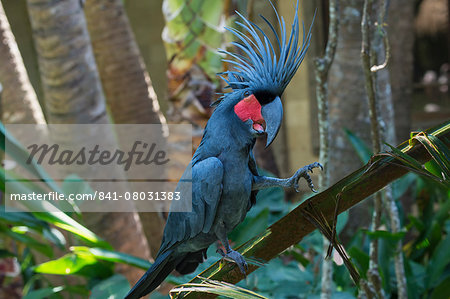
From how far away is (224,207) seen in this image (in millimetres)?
656

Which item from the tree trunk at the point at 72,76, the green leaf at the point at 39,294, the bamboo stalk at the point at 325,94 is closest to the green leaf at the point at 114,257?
the green leaf at the point at 39,294

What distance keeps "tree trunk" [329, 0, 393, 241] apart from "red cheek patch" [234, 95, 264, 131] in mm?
1424

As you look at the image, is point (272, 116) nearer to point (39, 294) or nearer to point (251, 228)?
point (251, 228)

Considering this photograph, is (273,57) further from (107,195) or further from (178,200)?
(107,195)

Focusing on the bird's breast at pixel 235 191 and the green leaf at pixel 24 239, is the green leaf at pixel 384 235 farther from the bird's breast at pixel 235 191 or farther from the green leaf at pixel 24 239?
the green leaf at pixel 24 239

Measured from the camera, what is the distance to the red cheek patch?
0.56 metres

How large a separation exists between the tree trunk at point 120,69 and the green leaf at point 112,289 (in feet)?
1.83

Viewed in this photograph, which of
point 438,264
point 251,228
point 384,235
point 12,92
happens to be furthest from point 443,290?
point 12,92

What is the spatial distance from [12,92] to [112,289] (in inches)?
40.0

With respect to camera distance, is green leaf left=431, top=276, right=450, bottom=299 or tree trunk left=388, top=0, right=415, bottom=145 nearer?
green leaf left=431, top=276, right=450, bottom=299

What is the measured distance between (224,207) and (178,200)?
8 centimetres

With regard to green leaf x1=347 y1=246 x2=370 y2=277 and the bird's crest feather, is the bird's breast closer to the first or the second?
the bird's crest feather

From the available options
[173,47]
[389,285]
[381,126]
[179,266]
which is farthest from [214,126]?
[389,285]

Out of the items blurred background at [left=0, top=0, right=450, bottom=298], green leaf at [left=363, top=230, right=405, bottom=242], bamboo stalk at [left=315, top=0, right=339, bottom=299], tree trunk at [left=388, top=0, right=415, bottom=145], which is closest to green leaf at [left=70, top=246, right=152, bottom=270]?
blurred background at [left=0, top=0, right=450, bottom=298]
